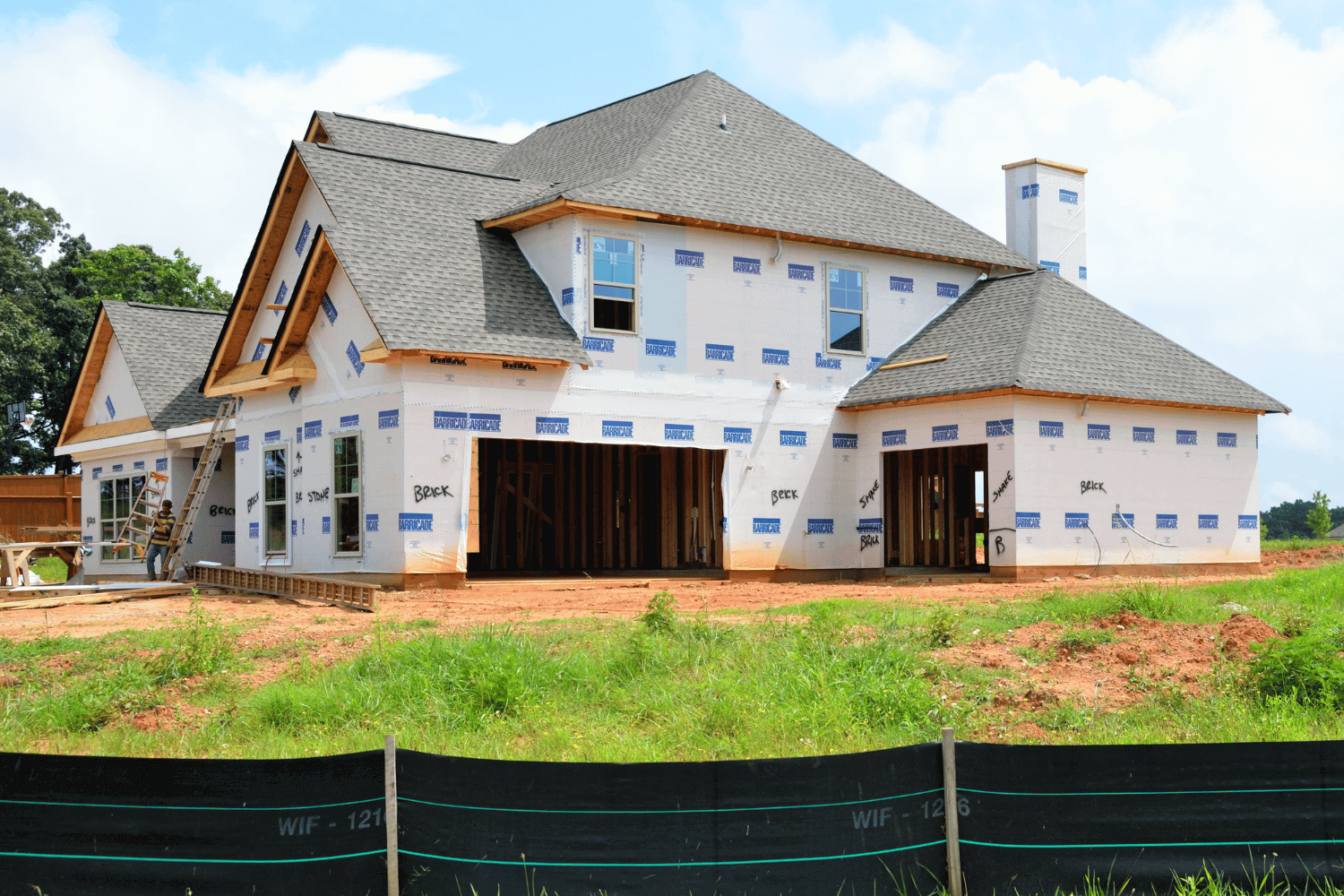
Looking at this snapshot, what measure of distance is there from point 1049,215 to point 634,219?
11.7 m

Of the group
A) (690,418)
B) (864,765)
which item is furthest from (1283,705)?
(690,418)

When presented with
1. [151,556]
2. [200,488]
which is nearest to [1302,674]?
[151,556]

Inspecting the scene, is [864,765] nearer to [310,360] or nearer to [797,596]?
[797,596]

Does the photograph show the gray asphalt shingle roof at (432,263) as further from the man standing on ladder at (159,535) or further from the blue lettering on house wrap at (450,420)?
the man standing on ladder at (159,535)

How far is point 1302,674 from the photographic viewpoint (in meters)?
10.2

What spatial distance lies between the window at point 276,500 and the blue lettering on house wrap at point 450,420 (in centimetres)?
467

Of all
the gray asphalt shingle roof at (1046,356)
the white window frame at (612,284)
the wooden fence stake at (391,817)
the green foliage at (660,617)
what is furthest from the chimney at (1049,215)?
the wooden fence stake at (391,817)

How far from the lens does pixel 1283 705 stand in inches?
388

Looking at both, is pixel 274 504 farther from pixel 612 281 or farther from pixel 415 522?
pixel 612 281

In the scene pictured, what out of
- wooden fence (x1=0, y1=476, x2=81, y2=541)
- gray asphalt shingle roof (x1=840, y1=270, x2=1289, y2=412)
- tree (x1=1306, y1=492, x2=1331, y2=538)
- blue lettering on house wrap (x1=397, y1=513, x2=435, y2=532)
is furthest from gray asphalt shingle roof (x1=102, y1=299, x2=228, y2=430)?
tree (x1=1306, y1=492, x2=1331, y2=538)

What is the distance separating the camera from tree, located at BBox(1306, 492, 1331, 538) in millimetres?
49250

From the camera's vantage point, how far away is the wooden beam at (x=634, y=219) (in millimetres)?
21312

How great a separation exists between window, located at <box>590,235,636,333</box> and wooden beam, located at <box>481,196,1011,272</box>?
52 centimetres

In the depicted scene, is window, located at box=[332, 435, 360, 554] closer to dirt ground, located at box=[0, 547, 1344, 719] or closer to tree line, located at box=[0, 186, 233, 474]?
dirt ground, located at box=[0, 547, 1344, 719]
